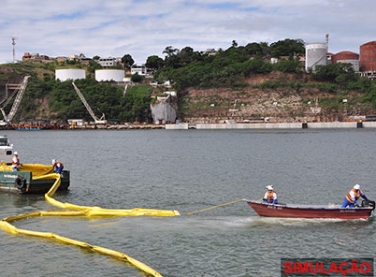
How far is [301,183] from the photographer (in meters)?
49.3

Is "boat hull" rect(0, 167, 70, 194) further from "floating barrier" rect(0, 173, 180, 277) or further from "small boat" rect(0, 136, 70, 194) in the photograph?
"floating barrier" rect(0, 173, 180, 277)

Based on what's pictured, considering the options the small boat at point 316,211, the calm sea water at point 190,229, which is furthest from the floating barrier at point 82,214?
the small boat at point 316,211

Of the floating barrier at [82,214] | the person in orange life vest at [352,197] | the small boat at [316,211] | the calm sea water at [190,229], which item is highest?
the person in orange life vest at [352,197]

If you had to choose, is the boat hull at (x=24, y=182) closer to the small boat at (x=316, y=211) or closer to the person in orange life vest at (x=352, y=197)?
the small boat at (x=316, y=211)

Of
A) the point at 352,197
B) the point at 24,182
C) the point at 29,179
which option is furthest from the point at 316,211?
the point at 24,182

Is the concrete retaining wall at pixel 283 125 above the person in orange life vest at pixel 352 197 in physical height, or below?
above

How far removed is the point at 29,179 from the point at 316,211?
2366cm

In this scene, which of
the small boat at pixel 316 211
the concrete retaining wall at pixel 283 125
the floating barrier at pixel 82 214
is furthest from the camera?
the concrete retaining wall at pixel 283 125

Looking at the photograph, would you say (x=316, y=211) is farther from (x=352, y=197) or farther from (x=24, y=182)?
(x=24, y=182)

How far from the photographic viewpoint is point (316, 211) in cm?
3036

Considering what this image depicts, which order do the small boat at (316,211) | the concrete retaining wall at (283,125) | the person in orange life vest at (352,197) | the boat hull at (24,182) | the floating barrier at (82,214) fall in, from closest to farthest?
the floating barrier at (82,214), the small boat at (316,211), the person in orange life vest at (352,197), the boat hull at (24,182), the concrete retaining wall at (283,125)

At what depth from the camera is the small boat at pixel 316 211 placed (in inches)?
1193

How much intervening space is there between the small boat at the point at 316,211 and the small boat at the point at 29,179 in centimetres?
1942

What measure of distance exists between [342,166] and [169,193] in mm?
29386
